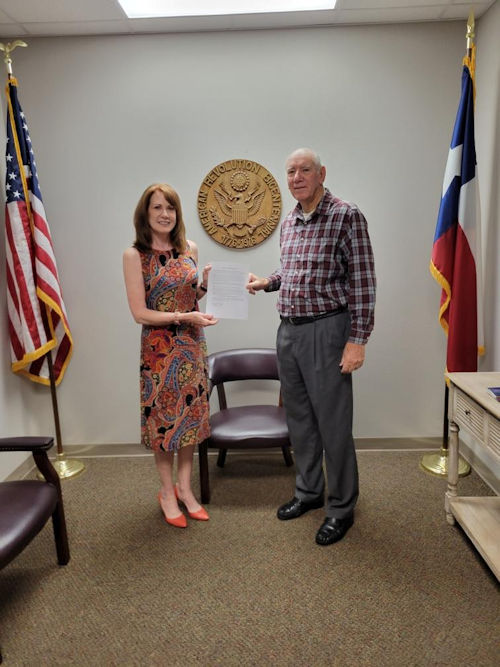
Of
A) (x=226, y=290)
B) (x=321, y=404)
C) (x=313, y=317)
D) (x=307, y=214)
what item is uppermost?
(x=307, y=214)

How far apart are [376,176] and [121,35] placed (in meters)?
1.81

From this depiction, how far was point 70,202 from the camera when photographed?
3.27 metres

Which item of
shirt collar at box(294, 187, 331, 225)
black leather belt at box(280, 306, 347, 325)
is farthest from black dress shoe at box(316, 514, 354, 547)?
shirt collar at box(294, 187, 331, 225)

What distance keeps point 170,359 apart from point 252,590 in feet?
3.51

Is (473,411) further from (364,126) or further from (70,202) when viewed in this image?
(70,202)

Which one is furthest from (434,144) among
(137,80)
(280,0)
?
(137,80)

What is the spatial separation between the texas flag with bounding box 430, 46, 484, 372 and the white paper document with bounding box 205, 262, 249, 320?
122 cm

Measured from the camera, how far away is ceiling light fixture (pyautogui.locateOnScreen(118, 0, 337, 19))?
2.88 metres

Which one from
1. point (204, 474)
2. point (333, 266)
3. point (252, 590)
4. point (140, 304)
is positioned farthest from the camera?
point (204, 474)

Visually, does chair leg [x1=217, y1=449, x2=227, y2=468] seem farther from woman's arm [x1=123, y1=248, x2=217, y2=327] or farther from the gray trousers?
woman's arm [x1=123, y1=248, x2=217, y2=327]

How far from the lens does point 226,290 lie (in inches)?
94.8

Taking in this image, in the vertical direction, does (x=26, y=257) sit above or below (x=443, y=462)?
above

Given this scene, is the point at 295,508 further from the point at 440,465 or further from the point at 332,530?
the point at 440,465

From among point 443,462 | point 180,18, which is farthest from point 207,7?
point 443,462
